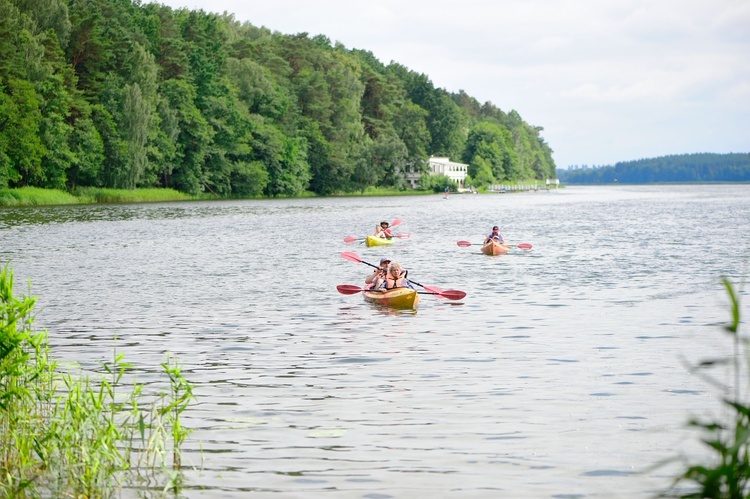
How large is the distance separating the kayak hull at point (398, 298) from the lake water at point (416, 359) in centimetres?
39

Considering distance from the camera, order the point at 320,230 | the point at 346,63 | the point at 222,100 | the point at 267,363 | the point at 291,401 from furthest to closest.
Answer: the point at 346,63, the point at 222,100, the point at 320,230, the point at 267,363, the point at 291,401

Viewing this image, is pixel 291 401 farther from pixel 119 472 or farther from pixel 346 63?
pixel 346 63

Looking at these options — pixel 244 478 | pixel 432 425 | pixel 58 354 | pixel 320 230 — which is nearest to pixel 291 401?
pixel 432 425

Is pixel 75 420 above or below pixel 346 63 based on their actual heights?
below

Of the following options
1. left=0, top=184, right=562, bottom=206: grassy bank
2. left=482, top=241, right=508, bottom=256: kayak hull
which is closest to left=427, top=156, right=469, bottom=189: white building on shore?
left=0, top=184, right=562, bottom=206: grassy bank

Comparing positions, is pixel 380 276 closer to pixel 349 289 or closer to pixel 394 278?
pixel 394 278

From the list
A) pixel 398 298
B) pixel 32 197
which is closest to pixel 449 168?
pixel 32 197

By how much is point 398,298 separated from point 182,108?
77820 millimetres

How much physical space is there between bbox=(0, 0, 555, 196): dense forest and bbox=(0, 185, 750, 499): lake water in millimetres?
42611

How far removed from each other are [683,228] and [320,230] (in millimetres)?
20934

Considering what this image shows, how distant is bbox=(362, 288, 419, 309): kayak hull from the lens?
20.2 m

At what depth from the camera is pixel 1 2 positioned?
73.6m

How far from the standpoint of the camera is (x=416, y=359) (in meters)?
14.3

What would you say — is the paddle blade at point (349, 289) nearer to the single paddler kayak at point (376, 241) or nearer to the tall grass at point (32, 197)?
the single paddler kayak at point (376, 241)
